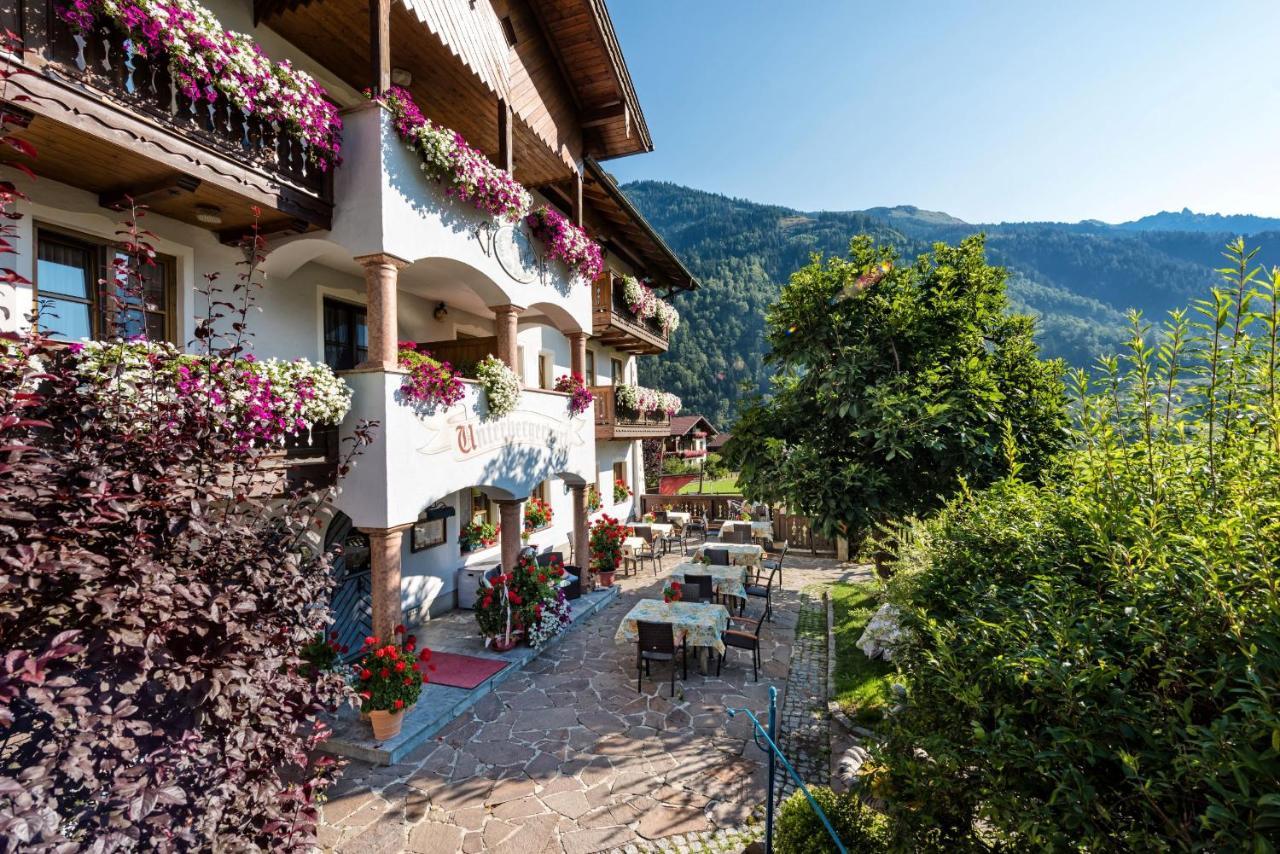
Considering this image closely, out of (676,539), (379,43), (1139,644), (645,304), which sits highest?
(379,43)

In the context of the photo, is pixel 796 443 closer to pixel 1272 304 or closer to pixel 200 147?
pixel 1272 304

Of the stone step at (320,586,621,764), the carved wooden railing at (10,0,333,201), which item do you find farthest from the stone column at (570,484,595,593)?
the carved wooden railing at (10,0,333,201)

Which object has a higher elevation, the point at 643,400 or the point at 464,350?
the point at 464,350

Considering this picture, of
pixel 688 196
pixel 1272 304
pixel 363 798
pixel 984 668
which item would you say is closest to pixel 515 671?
pixel 363 798

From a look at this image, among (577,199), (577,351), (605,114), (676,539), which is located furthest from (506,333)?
(676,539)

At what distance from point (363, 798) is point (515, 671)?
3.39 meters

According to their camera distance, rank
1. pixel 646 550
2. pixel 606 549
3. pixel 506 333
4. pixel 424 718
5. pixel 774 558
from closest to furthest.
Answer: pixel 424 718, pixel 506 333, pixel 606 549, pixel 646 550, pixel 774 558

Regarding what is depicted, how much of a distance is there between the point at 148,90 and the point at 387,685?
6.88 m

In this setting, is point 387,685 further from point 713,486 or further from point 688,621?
point 713,486

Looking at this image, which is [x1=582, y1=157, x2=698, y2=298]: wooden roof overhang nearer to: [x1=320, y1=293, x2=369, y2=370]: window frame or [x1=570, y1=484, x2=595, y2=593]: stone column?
[x1=320, y1=293, x2=369, y2=370]: window frame

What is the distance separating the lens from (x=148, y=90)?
5.28 m

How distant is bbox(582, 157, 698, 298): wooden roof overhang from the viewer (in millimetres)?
14328

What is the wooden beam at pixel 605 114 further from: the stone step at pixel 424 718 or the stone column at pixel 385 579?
the stone step at pixel 424 718

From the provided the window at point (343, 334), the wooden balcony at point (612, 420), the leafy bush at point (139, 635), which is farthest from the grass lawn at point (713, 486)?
the leafy bush at point (139, 635)
